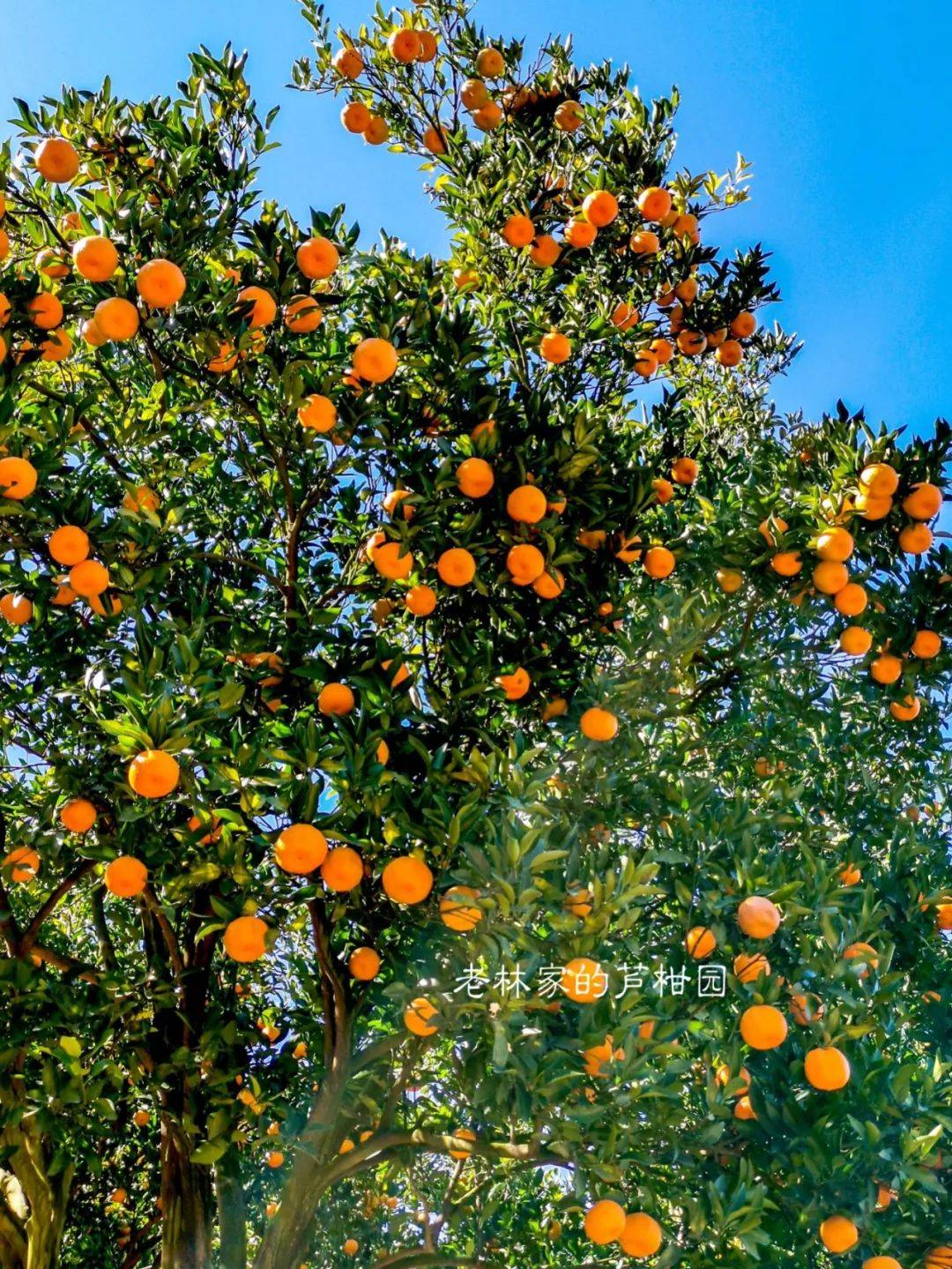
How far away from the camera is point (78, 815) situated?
3.64 m

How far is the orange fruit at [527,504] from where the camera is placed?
3580mm

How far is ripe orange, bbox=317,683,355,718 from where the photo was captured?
332 cm

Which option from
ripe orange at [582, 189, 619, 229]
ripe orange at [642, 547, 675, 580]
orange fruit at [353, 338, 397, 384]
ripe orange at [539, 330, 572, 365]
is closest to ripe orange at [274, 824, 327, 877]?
orange fruit at [353, 338, 397, 384]

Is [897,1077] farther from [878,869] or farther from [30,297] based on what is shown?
[30,297]

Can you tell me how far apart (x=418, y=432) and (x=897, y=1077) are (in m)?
2.63

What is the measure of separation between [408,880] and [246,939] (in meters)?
0.52

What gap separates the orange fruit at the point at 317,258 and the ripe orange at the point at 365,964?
2.44 metres

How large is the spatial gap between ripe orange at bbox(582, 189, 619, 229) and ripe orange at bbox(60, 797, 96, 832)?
3.43 m

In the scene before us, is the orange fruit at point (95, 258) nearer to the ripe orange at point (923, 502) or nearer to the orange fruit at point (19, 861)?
the orange fruit at point (19, 861)

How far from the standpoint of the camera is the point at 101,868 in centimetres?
450

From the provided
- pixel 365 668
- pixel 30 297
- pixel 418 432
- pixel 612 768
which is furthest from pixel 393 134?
pixel 612 768

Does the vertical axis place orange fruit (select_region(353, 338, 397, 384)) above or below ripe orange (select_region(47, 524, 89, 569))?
above

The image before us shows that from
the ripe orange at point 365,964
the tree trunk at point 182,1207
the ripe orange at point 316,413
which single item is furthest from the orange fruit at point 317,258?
the tree trunk at point 182,1207

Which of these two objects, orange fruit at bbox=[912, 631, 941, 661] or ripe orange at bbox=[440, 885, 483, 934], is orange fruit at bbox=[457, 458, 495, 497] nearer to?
ripe orange at bbox=[440, 885, 483, 934]
